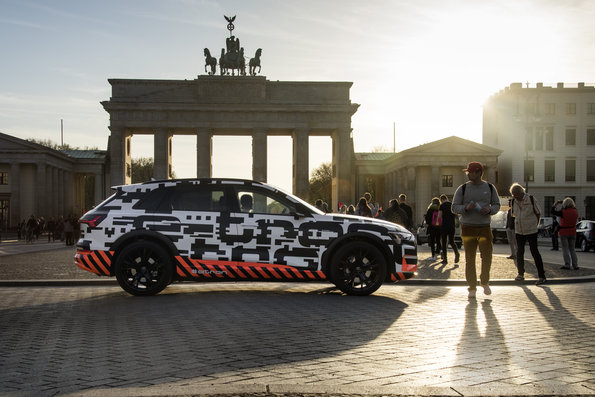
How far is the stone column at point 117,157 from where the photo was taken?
212 feet

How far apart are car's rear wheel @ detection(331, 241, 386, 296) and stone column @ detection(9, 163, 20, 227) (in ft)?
217

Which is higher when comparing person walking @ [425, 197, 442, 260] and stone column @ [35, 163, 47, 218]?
stone column @ [35, 163, 47, 218]

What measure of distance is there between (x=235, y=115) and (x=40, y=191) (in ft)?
72.5

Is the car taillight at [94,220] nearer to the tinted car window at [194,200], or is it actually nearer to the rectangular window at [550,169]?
the tinted car window at [194,200]

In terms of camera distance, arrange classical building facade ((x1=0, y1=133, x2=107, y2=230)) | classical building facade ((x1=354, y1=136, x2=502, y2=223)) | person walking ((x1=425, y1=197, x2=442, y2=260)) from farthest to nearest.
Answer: classical building facade ((x1=354, y1=136, x2=502, y2=223)), classical building facade ((x1=0, y1=133, x2=107, y2=230)), person walking ((x1=425, y1=197, x2=442, y2=260))

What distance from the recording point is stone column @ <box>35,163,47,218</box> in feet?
233

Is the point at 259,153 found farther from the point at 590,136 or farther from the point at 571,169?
the point at 590,136

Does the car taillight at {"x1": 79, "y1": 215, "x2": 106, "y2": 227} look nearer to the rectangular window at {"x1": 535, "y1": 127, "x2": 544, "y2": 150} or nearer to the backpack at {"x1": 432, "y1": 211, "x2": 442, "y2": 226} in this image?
the backpack at {"x1": 432, "y1": 211, "x2": 442, "y2": 226}

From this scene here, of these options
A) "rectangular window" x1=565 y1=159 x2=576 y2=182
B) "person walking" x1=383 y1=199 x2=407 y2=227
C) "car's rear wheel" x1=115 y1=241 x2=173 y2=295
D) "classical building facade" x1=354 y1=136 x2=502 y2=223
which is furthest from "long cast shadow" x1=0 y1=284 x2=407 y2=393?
"rectangular window" x1=565 y1=159 x2=576 y2=182

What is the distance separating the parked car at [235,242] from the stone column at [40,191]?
211ft

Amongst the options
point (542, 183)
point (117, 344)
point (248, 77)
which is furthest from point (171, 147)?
point (117, 344)

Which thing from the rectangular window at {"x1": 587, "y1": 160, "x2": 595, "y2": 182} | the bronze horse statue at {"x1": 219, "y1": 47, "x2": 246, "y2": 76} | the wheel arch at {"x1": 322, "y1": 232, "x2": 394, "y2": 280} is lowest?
the wheel arch at {"x1": 322, "y1": 232, "x2": 394, "y2": 280}

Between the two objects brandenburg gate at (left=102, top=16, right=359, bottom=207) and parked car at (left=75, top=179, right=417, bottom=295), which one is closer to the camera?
parked car at (left=75, top=179, right=417, bottom=295)

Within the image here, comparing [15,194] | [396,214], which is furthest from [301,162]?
[396,214]
